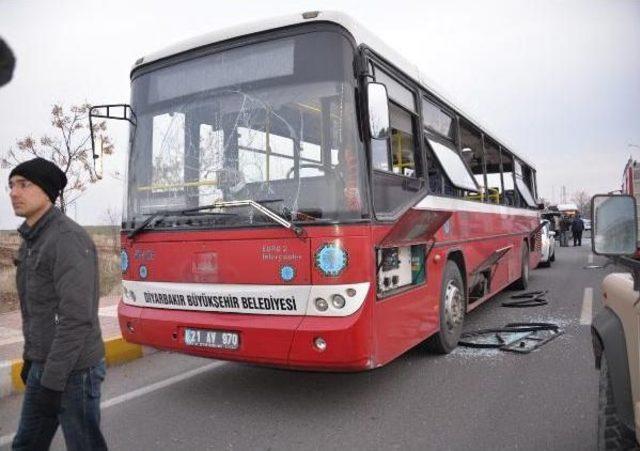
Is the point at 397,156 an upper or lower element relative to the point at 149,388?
upper

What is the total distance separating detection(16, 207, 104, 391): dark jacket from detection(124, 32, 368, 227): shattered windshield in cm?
176

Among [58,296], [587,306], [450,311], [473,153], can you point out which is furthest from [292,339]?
[587,306]

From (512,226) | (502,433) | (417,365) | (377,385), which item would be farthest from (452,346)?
(512,226)

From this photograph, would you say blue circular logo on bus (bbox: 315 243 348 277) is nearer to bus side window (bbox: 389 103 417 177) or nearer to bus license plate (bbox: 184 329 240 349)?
bus license plate (bbox: 184 329 240 349)

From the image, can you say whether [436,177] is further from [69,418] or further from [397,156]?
[69,418]

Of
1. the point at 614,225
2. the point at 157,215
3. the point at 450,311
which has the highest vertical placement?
the point at 157,215

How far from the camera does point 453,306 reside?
588 centimetres

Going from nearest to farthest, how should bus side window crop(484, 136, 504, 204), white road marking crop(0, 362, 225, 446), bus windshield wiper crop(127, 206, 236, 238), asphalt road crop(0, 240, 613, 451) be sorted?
asphalt road crop(0, 240, 613, 451), bus windshield wiper crop(127, 206, 236, 238), white road marking crop(0, 362, 225, 446), bus side window crop(484, 136, 504, 204)

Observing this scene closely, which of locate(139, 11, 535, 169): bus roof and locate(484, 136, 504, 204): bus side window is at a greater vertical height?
locate(139, 11, 535, 169): bus roof

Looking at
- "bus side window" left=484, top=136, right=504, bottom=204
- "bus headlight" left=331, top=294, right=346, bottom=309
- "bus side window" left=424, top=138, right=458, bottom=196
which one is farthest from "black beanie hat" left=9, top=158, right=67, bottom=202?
"bus side window" left=484, top=136, right=504, bottom=204

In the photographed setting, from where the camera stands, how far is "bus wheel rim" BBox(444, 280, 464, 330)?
577cm

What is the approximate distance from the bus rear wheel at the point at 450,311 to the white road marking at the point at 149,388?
2265 mm

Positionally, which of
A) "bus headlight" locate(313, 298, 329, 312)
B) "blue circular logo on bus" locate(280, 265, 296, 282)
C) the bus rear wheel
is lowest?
the bus rear wheel

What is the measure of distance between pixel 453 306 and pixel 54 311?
168 inches
